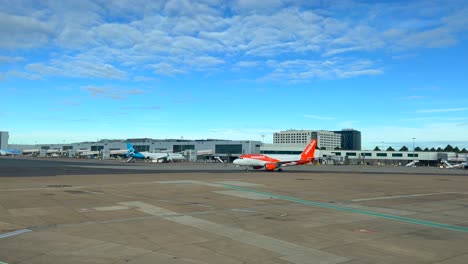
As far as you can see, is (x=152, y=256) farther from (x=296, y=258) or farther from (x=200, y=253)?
(x=296, y=258)

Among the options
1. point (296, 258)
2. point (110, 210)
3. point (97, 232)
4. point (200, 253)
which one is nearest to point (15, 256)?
point (97, 232)

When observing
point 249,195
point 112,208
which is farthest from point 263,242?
point 249,195

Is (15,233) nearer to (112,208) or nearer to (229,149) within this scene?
(112,208)

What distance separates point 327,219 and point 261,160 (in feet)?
169

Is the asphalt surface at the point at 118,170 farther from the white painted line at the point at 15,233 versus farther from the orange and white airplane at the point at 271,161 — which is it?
the white painted line at the point at 15,233

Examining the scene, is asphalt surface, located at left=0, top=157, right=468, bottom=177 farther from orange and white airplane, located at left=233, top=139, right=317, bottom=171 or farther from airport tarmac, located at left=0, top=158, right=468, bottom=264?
airport tarmac, located at left=0, top=158, right=468, bottom=264

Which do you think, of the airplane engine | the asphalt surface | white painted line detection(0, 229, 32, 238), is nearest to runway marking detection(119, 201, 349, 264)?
white painted line detection(0, 229, 32, 238)

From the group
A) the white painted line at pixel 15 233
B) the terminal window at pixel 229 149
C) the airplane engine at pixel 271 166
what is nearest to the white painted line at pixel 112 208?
the white painted line at pixel 15 233

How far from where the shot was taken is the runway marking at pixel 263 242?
31.5 ft

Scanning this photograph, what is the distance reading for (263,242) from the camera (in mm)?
11398

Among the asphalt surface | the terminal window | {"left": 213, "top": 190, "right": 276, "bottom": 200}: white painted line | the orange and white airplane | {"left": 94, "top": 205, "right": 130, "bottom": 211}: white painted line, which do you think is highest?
the terminal window

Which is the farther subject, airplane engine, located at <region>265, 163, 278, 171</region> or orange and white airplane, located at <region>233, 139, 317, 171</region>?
orange and white airplane, located at <region>233, 139, 317, 171</region>

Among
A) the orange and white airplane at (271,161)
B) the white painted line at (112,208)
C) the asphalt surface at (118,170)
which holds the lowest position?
the asphalt surface at (118,170)

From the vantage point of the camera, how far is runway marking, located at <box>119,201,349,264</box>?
9602 millimetres
